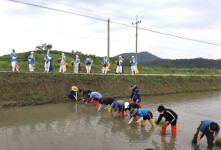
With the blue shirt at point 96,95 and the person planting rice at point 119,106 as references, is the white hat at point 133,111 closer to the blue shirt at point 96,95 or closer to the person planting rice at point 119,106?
the person planting rice at point 119,106

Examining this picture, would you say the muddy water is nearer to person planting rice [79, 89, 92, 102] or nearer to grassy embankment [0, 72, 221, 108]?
grassy embankment [0, 72, 221, 108]

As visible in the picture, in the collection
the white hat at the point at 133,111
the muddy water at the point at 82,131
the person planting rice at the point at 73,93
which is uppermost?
the person planting rice at the point at 73,93

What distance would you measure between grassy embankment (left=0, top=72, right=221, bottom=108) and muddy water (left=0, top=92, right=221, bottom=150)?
1.72 meters

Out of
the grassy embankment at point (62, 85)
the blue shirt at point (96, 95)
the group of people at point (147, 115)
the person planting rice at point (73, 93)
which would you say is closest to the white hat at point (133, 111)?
the group of people at point (147, 115)

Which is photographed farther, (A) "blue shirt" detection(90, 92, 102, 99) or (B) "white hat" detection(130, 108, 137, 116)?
(A) "blue shirt" detection(90, 92, 102, 99)

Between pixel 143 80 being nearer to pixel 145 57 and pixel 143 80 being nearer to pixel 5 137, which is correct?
pixel 5 137

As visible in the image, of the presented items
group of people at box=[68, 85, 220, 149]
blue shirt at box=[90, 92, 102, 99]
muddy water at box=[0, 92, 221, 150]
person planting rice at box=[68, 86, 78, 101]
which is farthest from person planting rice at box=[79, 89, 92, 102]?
muddy water at box=[0, 92, 221, 150]

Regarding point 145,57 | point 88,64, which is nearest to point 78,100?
point 88,64

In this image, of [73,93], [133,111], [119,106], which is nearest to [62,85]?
[73,93]

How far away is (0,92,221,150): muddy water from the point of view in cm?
766

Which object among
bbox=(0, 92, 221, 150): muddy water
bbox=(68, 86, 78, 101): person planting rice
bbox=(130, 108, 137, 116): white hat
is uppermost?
bbox=(68, 86, 78, 101): person planting rice

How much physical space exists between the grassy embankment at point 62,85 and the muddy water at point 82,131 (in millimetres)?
1721

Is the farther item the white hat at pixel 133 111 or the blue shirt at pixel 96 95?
the blue shirt at pixel 96 95

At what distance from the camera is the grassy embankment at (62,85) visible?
14.7m
